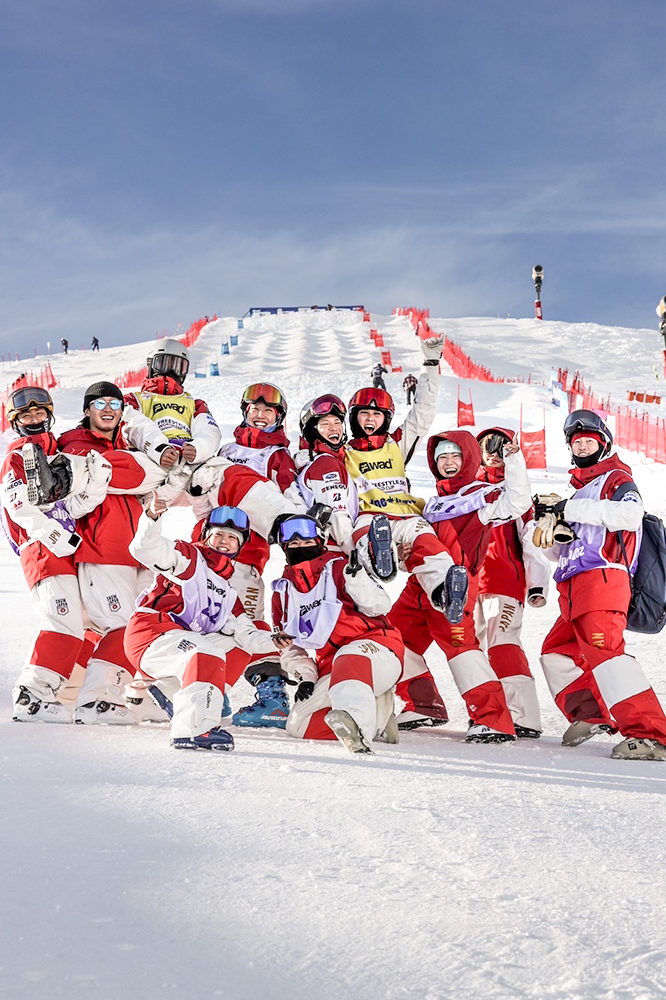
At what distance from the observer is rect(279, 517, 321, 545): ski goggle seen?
526 centimetres

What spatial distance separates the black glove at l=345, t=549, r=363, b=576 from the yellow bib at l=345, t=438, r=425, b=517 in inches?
29.5

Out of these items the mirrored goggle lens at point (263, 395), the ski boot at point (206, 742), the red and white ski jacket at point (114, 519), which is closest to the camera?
the ski boot at point (206, 742)

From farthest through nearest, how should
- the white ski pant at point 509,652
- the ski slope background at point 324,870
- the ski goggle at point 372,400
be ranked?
the ski goggle at point 372,400, the white ski pant at point 509,652, the ski slope background at point 324,870

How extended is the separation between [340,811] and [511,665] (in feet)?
8.69

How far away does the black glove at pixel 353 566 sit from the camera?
518 cm

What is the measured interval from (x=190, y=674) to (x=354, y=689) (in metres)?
0.78

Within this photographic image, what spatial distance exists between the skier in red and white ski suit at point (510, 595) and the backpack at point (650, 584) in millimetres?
605

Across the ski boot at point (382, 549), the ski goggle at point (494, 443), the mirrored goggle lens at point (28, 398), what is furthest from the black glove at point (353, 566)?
the mirrored goggle lens at point (28, 398)

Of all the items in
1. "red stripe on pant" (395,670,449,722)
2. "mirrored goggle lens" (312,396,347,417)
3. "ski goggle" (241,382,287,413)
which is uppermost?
"ski goggle" (241,382,287,413)

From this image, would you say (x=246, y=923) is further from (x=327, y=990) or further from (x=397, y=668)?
(x=397, y=668)

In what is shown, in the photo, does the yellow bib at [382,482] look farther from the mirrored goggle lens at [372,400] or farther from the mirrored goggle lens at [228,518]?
the mirrored goggle lens at [228,518]

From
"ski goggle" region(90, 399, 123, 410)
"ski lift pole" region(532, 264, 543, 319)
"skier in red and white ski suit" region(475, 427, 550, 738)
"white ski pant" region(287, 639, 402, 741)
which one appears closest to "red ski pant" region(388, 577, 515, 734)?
"skier in red and white ski suit" region(475, 427, 550, 738)

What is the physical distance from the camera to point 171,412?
248 inches

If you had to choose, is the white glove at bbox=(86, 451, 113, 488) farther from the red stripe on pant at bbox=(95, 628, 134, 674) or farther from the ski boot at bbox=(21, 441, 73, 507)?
the red stripe on pant at bbox=(95, 628, 134, 674)
